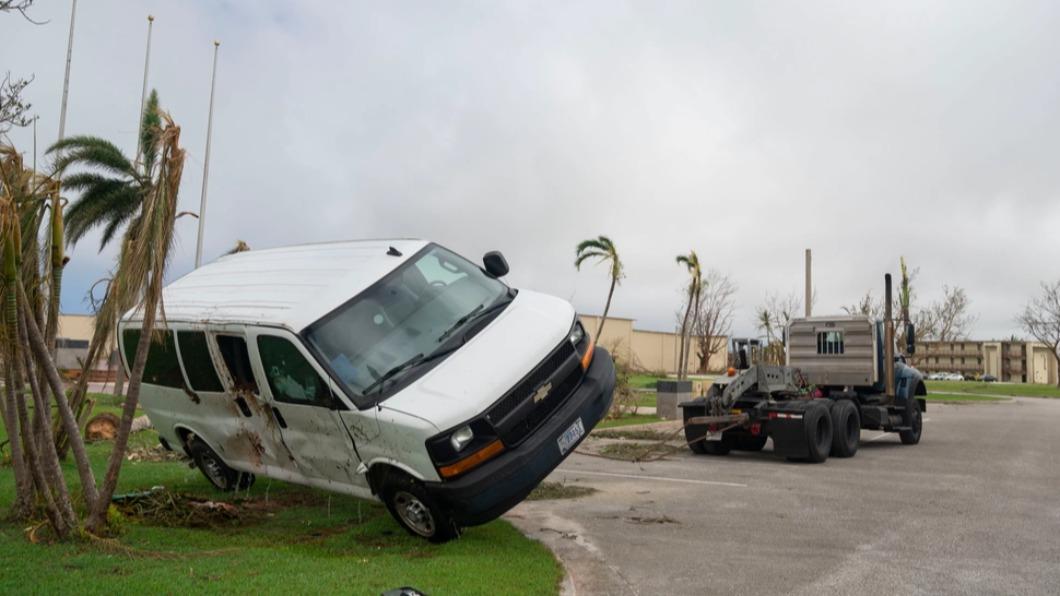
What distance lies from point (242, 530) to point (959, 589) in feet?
19.0

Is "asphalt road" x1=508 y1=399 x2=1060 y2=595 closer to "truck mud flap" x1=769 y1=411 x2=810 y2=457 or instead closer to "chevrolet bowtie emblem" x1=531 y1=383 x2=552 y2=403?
"truck mud flap" x1=769 y1=411 x2=810 y2=457

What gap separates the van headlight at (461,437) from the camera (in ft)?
21.1

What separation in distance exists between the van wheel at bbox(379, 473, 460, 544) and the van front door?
1.17ft

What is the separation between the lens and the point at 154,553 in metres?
6.58

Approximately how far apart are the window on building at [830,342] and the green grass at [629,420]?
5.32m

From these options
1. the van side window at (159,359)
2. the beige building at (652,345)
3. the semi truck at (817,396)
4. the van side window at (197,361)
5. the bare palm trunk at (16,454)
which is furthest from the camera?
the beige building at (652,345)

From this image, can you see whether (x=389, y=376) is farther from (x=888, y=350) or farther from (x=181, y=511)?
(x=888, y=350)

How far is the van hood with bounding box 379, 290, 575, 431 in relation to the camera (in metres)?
6.49

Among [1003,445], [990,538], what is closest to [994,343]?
[1003,445]

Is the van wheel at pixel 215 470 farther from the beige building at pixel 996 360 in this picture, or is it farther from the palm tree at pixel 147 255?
the beige building at pixel 996 360

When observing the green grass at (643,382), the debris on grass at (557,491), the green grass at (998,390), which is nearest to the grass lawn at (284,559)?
the debris on grass at (557,491)

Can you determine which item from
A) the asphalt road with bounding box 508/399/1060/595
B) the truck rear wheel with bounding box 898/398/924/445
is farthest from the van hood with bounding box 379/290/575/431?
the truck rear wheel with bounding box 898/398/924/445

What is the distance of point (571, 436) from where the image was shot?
7172mm

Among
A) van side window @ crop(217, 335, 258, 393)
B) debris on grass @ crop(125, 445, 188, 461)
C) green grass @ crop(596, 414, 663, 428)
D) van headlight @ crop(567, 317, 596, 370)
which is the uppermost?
van headlight @ crop(567, 317, 596, 370)
